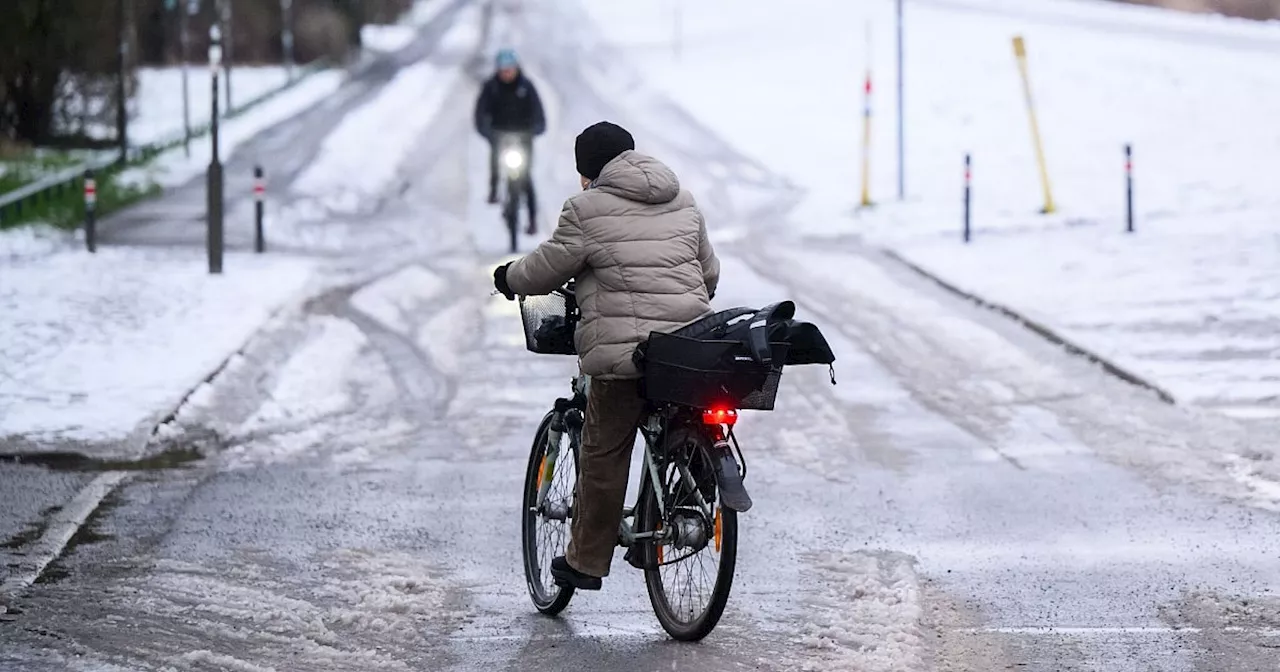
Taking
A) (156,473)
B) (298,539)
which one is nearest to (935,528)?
(298,539)

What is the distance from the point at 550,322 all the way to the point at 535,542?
102 centimetres

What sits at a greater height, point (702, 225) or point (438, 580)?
point (702, 225)

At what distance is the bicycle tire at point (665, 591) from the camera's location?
6.44 metres

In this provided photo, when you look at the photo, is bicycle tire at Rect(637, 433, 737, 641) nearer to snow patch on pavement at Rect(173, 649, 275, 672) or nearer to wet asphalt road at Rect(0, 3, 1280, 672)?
wet asphalt road at Rect(0, 3, 1280, 672)

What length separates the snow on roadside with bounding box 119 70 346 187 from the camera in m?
31.5

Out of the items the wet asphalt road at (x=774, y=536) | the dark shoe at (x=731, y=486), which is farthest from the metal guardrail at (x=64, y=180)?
the dark shoe at (x=731, y=486)

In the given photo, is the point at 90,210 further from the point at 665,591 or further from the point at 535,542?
the point at 665,591

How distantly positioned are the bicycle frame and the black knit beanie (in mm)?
743

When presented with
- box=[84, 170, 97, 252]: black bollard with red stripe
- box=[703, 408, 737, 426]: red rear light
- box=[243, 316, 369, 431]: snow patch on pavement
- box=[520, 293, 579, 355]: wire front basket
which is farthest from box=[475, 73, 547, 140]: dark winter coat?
box=[703, 408, 737, 426]: red rear light

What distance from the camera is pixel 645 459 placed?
22.6 ft

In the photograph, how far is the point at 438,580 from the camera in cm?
776

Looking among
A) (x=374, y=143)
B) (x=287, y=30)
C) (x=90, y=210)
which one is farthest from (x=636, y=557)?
(x=287, y=30)

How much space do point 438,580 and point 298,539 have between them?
3.47ft

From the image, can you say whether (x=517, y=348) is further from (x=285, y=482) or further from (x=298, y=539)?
(x=298, y=539)
